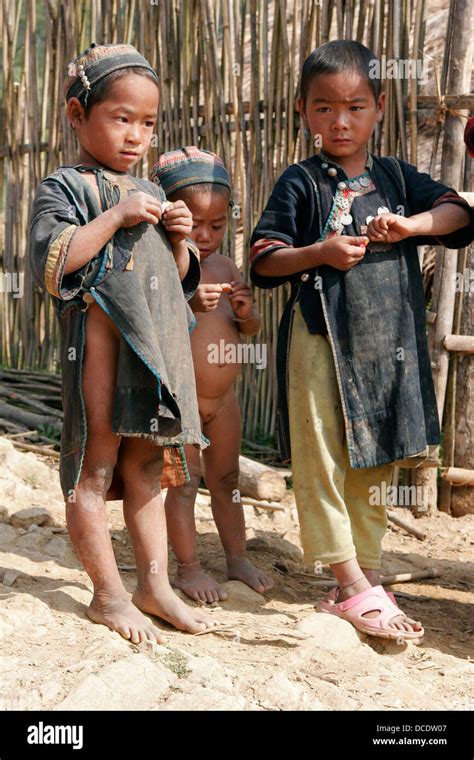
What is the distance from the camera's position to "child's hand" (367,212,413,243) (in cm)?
285

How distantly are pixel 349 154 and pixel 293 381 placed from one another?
73 centimetres

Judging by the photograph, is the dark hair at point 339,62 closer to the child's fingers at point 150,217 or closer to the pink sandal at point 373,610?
the child's fingers at point 150,217

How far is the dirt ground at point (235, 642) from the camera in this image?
2217mm

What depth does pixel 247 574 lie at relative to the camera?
3.35 m

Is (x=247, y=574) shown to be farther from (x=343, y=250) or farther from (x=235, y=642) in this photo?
(x=343, y=250)

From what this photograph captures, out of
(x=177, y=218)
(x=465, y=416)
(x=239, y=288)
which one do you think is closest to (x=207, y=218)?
(x=239, y=288)

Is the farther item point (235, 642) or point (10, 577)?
point (10, 577)

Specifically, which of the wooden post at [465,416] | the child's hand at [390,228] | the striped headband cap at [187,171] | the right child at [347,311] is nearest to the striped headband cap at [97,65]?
the striped headband cap at [187,171]

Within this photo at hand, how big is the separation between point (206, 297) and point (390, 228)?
612mm

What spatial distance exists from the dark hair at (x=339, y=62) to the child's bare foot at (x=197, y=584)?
5.19 feet

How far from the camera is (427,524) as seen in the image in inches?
167

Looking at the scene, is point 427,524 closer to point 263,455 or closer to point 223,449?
point 263,455

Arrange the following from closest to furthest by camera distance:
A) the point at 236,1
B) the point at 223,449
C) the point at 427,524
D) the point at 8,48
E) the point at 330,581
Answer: the point at 223,449 < the point at 330,581 < the point at 427,524 < the point at 236,1 < the point at 8,48

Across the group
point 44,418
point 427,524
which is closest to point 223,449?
point 427,524
